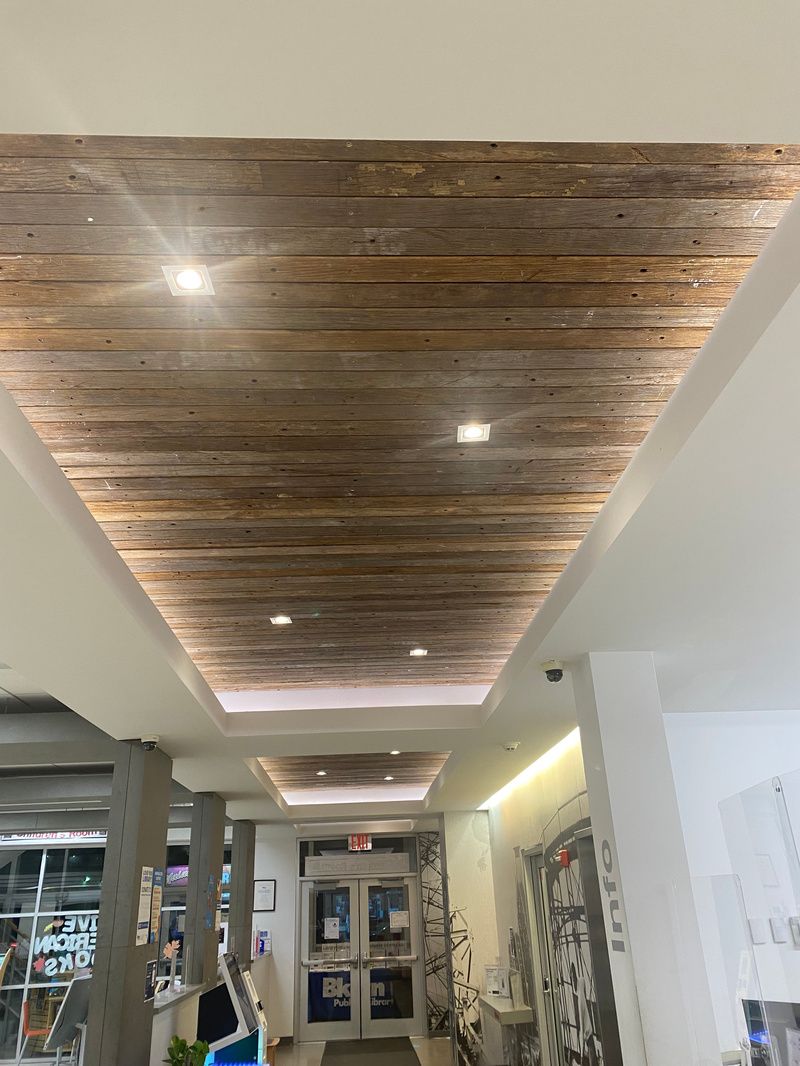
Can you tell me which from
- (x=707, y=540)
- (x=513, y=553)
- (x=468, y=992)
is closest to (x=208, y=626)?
(x=513, y=553)

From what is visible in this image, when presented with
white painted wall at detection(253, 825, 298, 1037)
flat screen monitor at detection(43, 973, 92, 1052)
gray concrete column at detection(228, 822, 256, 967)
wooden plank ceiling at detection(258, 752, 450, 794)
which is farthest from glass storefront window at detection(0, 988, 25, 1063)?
white painted wall at detection(253, 825, 298, 1037)

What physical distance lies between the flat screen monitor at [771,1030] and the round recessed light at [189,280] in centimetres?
373

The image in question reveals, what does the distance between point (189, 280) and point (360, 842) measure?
38.5 feet

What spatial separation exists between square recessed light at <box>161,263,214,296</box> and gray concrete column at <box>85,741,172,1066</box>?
4128 millimetres

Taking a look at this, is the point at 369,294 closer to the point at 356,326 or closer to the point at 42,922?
the point at 356,326

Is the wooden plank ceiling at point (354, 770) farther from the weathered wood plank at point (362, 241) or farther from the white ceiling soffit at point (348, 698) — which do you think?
the weathered wood plank at point (362, 241)

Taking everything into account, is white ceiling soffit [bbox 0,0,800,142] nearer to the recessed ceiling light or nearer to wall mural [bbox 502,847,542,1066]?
the recessed ceiling light

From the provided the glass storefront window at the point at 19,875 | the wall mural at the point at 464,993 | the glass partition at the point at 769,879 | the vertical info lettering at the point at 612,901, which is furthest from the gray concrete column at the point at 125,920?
the wall mural at the point at 464,993

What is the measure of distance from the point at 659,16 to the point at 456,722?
490cm

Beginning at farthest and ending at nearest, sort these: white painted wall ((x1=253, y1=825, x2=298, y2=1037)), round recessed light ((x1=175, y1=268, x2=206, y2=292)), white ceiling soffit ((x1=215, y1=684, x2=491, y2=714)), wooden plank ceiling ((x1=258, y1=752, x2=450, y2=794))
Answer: white painted wall ((x1=253, y1=825, x2=298, y2=1037))
wooden plank ceiling ((x1=258, y1=752, x2=450, y2=794))
white ceiling soffit ((x1=215, y1=684, x2=491, y2=714))
round recessed light ((x1=175, y1=268, x2=206, y2=292))

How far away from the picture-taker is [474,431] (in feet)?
9.09

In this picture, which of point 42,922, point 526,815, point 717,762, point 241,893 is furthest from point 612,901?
point 241,893

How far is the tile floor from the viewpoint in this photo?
9.80 m

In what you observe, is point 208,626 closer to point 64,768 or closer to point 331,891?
point 64,768
